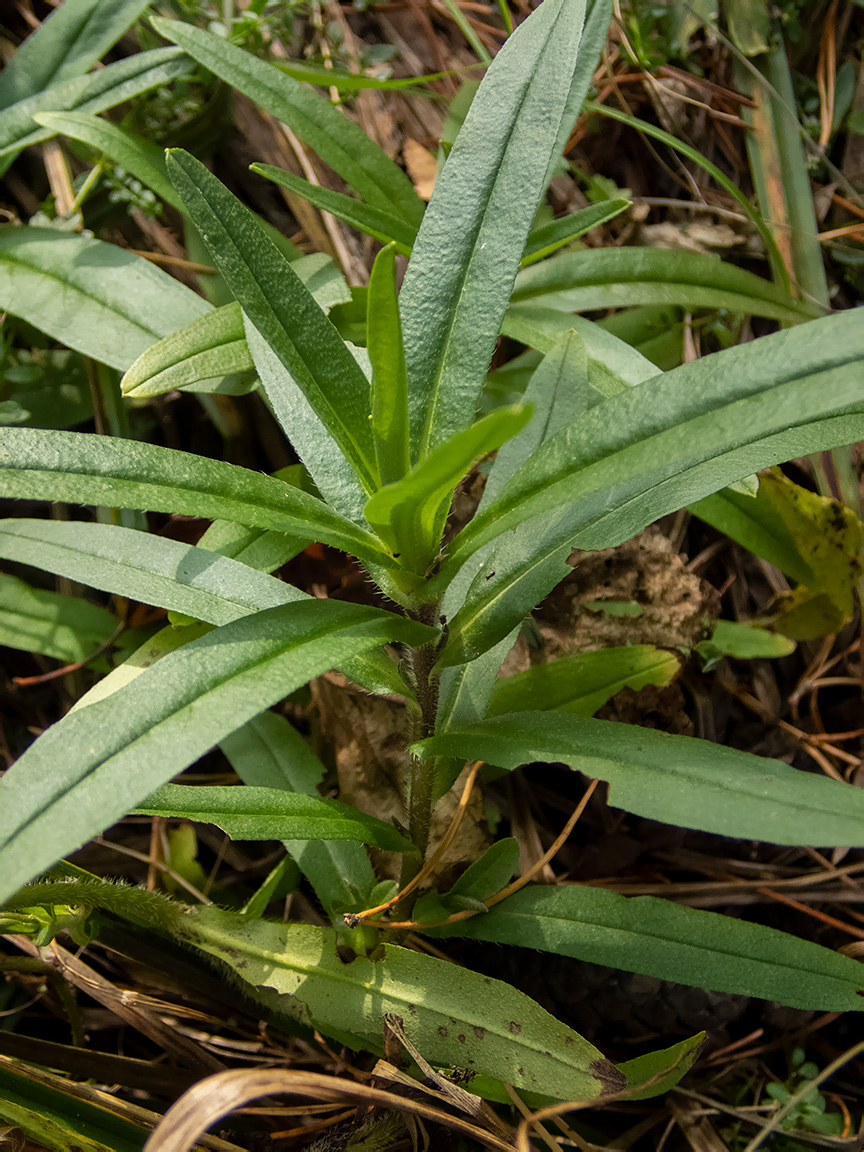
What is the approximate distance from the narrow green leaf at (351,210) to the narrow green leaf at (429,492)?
1.99ft

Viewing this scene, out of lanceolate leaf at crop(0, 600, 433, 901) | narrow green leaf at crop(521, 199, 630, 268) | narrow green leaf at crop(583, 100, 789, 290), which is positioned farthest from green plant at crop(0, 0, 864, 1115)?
narrow green leaf at crop(583, 100, 789, 290)

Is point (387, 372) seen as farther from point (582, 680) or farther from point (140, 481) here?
point (582, 680)

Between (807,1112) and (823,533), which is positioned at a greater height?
(823,533)

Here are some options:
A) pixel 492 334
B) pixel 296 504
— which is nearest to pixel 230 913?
pixel 296 504

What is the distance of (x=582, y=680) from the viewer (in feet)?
4.16

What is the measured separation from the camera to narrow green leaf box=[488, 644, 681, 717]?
1264mm

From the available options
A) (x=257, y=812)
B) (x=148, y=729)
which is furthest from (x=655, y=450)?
(x=257, y=812)

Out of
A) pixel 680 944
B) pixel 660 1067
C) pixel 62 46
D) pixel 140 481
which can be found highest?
pixel 62 46

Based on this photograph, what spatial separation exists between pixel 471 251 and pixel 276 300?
0.86ft

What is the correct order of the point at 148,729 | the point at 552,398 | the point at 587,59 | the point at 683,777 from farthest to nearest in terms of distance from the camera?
the point at 587,59, the point at 552,398, the point at 683,777, the point at 148,729

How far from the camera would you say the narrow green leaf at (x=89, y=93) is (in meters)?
1.48

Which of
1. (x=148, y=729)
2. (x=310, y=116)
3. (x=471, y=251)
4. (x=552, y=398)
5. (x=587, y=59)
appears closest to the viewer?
(x=148, y=729)

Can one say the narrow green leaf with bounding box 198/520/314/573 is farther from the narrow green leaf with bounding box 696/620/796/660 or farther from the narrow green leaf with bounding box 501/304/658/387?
the narrow green leaf with bounding box 696/620/796/660

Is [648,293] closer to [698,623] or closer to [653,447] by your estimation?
[698,623]
